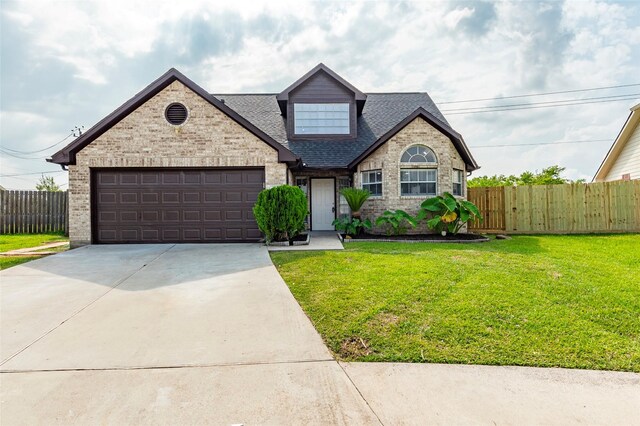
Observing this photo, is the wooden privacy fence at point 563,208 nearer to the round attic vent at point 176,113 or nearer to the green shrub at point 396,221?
the green shrub at point 396,221

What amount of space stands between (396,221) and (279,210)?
425 cm

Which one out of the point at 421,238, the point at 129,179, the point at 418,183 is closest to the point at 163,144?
→ the point at 129,179

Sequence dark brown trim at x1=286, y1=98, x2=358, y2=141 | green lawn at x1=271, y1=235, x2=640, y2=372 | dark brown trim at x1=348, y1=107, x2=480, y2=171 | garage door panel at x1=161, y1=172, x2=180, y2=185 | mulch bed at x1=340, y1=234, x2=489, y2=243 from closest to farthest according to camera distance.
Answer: green lawn at x1=271, y1=235, x2=640, y2=372 < mulch bed at x1=340, y1=234, x2=489, y2=243 < garage door panel at x1=161, y1=172, x2=180, y2=185 < dark brown trim at x1=348, y1=107, x2=480, y2=171 < dark brown trim at x1=286, y1=98, x2=358, y2=141

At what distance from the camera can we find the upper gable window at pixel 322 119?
15.1m

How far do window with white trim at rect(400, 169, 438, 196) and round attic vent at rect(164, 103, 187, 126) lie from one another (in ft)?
26.2

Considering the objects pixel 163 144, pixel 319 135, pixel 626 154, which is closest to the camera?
pixel 163 144

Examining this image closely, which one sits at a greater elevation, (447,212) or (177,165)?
(177,165)

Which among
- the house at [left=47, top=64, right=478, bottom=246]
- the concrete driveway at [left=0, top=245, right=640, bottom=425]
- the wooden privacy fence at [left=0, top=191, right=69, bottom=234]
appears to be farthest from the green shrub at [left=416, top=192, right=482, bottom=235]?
the wooden privacy fence at [left=0, top=191, right=69, bottom=234]

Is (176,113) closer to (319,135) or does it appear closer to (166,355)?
(319,135)

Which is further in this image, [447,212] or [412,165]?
[412,165]

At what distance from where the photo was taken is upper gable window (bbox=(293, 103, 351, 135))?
15055 millimetres

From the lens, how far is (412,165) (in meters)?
12.2

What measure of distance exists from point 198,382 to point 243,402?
0.55 m

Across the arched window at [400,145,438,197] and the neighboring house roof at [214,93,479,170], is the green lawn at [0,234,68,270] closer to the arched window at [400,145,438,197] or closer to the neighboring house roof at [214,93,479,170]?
the neighboring house roof at [214,93,479,170]
